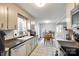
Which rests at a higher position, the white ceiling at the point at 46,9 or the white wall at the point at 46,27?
the white ceiling at the point at 46,9

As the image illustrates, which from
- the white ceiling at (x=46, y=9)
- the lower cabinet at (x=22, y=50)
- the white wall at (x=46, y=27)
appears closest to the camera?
the lower cabinet at (x=22, y=50)

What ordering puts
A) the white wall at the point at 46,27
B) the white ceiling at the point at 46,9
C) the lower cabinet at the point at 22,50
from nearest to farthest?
the lower cabinet at the point at 22,50
the white ceiling at the point at 46,9
the white wall at the point at 46,27

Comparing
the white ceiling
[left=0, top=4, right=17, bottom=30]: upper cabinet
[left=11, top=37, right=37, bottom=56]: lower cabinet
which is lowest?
[left=11, top=37, right=37, bottom=56]: lower cabinet

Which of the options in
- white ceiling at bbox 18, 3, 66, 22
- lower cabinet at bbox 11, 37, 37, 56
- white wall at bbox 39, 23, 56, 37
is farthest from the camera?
white wall at bbox 39, 23, 56, 37

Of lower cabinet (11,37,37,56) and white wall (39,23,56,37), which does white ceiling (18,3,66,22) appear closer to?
lower cabinet (11,37,37,56)

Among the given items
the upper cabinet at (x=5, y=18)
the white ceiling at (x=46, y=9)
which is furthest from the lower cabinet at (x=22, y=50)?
the white ceiling at (x=46, y=9)

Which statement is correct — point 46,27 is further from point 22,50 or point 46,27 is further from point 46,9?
point 22,50

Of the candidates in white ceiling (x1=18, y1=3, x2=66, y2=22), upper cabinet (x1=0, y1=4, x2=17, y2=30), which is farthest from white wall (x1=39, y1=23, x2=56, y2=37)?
upper cabinet (x1=0, y1=4, x2=17, y2=30)

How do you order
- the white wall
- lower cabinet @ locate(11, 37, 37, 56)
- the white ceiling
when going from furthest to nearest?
the white wall < the white ceiling < lower cabinet @ locate(11, 37, 37, 56)

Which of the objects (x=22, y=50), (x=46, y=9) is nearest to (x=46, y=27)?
(x=46, y=9)

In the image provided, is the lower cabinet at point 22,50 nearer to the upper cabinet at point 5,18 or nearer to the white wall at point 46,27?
the upper cabinet at point 5,18

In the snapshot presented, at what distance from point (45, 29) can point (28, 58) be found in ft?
39.9

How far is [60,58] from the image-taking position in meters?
0.82

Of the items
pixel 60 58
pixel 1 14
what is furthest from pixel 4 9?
pixel 60 58
